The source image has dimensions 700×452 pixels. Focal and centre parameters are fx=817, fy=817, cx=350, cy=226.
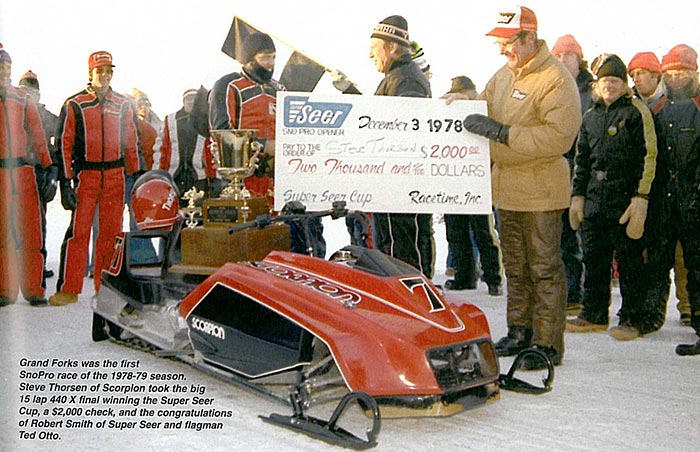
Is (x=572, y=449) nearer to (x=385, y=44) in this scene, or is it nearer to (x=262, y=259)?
(x=262, y=259)

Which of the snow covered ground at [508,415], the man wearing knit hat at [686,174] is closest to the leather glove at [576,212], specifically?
the man wearing knit hat at [686,174]

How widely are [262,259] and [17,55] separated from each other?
1495mm

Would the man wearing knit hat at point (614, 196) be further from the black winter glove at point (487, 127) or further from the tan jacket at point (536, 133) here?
the black winter glove at point (487, 127)

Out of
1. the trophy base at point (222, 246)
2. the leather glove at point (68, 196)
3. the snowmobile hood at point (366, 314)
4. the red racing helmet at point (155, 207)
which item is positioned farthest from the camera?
the leather glove at point (68, 196)

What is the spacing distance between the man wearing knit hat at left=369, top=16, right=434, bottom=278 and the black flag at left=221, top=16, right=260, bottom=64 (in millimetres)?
1218

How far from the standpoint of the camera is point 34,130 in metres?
5.99

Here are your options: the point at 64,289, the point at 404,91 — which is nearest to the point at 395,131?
the point at 404,91

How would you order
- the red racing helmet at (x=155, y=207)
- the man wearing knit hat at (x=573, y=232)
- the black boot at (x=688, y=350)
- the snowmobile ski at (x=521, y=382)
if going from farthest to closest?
the man wearing knit hat at (x=573, y=232) < the red racing helmet at (x=155, y=207) < the black boot at (x=688, y=350) < the snowmobile ski at (x=521, y=382)

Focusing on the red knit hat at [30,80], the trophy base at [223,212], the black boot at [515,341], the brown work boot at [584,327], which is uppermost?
the red knit hat at [30,80]

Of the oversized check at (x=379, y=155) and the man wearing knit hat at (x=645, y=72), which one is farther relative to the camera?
the man wearing knit hat at (x=645, y=72)

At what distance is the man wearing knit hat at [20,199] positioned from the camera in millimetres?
5734

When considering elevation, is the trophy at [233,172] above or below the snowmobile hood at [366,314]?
above

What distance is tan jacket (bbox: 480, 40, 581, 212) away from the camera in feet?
13.3

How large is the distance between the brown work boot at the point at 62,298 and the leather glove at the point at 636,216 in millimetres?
3846
